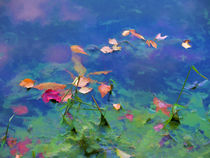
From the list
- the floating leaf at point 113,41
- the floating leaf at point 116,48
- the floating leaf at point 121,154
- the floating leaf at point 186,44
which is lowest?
the floating leaf at point 121,154

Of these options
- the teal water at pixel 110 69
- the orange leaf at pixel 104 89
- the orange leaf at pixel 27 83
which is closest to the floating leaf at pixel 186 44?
the teal water at pixel 110 69

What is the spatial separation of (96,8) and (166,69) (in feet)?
2.96

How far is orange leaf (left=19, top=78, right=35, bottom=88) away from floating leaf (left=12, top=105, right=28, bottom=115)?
157mm

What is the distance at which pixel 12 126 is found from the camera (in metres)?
1.12

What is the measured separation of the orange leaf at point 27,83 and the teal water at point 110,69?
0.02 meters

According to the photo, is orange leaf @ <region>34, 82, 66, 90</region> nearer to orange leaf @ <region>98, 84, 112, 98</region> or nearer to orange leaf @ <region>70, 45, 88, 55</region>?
orange leaf @ <region>98, 84, 112, 98</region>

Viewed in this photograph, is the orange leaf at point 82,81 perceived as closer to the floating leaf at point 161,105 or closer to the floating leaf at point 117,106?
the floating leaf at point 117,106

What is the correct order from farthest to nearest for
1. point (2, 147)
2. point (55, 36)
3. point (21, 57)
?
point (55, 36), point (21, 57), point (2, 147)

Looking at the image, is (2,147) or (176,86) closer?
(2,147)

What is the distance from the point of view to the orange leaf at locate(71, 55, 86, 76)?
141 centimetres

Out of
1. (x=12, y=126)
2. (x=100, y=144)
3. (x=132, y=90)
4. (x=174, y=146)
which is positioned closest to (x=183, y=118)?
(x=174, y=146)

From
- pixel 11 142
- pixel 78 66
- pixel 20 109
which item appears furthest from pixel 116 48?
pixel 11 142

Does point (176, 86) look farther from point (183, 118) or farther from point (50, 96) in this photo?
point (50, 96)

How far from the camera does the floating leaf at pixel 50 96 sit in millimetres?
1247
